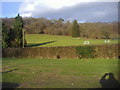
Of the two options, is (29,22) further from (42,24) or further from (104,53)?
(104,53)

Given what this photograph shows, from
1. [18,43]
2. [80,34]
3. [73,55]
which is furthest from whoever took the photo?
[80,34]

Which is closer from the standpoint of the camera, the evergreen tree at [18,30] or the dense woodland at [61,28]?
the evergreen tree at [18,30]

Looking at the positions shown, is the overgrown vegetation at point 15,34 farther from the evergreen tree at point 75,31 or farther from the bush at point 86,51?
the evergreen tree at point 75,31

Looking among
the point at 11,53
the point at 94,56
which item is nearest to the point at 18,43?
the point at 11,53

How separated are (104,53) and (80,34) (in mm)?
55899

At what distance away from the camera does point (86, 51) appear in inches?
987

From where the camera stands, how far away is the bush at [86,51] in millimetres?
24953

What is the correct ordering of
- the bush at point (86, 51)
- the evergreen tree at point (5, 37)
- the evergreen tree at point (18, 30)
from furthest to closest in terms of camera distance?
the evergreen tree at point (18, 30), the evergreen tree at point (5, 37), the bush at point (86, 51)

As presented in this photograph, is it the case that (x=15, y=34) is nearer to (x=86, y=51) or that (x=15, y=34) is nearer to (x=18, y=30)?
(x=18, y=30)

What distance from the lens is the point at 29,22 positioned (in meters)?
87.6

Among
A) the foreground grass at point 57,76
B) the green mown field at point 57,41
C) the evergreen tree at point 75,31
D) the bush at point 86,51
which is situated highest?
the evergreen tree at point 75,31

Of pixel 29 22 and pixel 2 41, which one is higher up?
pixel 29 22

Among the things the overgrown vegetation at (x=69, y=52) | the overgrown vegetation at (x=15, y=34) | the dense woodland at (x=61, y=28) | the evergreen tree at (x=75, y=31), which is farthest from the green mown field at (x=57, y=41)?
the overgrown vegetation at (x=69, y=52)

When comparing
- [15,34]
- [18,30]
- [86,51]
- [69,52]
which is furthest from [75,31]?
[86,51]
